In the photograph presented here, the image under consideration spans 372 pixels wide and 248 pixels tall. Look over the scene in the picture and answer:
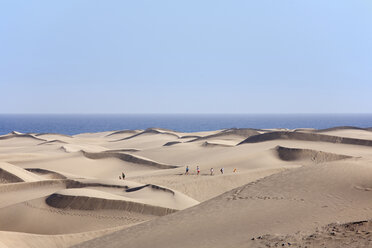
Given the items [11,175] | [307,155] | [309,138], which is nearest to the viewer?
[11,175]

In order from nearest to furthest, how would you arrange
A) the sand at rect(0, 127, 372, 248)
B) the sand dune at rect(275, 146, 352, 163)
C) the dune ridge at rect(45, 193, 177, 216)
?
the sand at rect(0, 127, 372, 248) < the dune ridge at rect(45, 193, 177, 216) < the sand dune at rect(275, 146, 352, 163)

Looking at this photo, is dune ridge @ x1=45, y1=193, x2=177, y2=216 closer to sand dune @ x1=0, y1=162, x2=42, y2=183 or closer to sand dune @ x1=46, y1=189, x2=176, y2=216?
sand dune @ x1=46, y1=189, x2=176, y2=216

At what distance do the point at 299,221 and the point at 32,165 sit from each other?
104 feet

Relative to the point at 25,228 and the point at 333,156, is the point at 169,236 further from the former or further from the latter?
the point at 333,156

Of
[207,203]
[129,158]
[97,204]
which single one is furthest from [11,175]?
[207,203]

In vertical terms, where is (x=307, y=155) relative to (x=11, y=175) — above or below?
above

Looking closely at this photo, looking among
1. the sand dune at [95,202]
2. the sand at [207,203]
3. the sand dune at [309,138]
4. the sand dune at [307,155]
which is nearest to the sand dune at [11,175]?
the sand at [207,203]

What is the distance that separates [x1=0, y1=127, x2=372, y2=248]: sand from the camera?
1045 cm

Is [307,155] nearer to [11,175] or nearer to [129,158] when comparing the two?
[129,158]

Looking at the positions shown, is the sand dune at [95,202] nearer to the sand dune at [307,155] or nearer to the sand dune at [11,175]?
the sand dune at [11,175]

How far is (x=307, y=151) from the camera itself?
3200cm

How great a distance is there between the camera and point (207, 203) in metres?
14.1

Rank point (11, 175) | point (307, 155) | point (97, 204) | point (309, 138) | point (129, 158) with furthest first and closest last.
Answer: point (309, 138), point (129, 158), point (307, 155), point (11, 175), point (97, 204)

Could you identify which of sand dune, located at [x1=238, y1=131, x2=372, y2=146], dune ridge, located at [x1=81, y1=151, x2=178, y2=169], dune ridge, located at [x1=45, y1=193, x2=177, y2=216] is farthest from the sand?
dune ridge, located at [x1=81, y1=151, x2=178, y2=169]
